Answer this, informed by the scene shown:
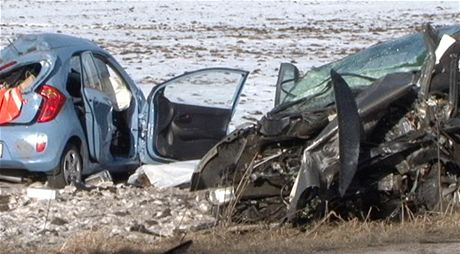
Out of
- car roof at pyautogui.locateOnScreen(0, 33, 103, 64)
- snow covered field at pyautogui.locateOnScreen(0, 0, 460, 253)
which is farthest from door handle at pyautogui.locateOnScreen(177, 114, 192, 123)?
snow covered field at pyautogui.locateOnScreen(0, 0, 460, 253)

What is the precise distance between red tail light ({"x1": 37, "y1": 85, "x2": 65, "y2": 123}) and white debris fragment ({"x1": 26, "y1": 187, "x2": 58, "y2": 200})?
0.77m

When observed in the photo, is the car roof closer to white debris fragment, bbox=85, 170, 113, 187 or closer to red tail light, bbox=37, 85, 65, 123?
red tail light, bbox=37, 85, 65, 123

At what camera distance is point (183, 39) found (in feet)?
102

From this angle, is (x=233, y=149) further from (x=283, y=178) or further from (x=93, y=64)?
(x=93, y=64)

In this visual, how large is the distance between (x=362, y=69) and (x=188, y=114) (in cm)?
219

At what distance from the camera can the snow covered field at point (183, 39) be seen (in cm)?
847

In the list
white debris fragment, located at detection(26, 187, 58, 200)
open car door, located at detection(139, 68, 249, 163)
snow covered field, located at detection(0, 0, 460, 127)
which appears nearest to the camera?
white debris fragment, located at detection(26, 187, 58, 200)

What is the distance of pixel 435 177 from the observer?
8.05 m

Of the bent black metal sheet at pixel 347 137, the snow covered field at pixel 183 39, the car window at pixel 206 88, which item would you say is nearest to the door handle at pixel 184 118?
the car window at pixel 206 88

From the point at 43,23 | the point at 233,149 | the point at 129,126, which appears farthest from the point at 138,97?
the point at 43,23

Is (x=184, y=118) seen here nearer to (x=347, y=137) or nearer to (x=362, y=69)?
(x=362, y=69)

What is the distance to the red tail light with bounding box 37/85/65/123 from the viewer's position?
987 cm

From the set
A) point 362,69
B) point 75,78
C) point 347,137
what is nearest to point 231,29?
point 75,78

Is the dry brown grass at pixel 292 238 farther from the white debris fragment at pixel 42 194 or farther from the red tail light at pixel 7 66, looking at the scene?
the red tail light at pixel 7 66
